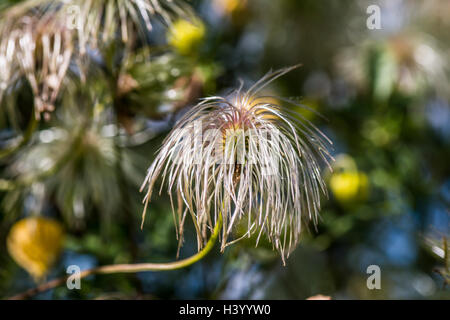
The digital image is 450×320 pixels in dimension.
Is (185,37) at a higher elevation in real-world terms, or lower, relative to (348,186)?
higher

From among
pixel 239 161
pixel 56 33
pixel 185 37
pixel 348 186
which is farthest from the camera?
pixel 348 186

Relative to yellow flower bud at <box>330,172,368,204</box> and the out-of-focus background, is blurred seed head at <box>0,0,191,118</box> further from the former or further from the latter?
yellow flower bud at <box>330,172,368,204</box>

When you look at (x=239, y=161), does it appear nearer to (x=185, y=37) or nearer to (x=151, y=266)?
(x=151, y=266)

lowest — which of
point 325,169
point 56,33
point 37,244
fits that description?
point 37,244

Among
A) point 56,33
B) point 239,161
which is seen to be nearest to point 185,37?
point 56,33

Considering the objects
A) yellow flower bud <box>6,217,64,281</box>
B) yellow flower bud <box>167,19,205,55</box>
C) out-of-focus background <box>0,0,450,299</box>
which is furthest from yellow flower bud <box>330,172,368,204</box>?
yellow flower bud <box>6,217,64,281</box>

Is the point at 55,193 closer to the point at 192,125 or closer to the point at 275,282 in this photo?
the point at 275,282

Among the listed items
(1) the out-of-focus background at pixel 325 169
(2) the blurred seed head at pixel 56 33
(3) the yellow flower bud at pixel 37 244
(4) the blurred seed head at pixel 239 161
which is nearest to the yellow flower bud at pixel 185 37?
(1) the out-of-focus background at pixel 325 169
